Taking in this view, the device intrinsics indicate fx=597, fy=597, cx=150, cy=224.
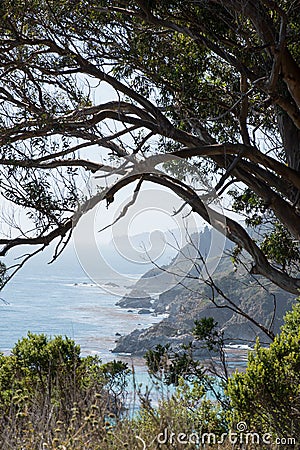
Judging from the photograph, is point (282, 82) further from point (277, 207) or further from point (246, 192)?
point (246, 192)

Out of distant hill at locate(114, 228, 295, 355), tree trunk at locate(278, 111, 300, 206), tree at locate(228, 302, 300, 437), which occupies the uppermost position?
tree trunk at locate(278, 111, 300, 206)

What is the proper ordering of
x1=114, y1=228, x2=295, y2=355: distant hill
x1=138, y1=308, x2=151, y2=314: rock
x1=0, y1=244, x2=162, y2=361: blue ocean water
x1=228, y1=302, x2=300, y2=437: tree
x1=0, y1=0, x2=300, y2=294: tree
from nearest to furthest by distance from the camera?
x1=228, y1=302, x2=300, y2=437: tree → x1=0, y1=0, x2=300, y2=294: tree → x1=114, y1=228, x2=295, y2=355: distant hill → x1=0, y1=244, x2=162, y2=361: blue ocean water → x1=138, y1=308, x2=151, y2=314: rock

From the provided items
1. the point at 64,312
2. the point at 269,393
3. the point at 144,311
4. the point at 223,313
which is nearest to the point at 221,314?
the point at 223,313

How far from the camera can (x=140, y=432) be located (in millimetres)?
3156

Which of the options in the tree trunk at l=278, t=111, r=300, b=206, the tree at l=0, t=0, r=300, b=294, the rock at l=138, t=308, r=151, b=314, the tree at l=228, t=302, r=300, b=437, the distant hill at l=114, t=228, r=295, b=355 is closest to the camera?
the tree at l=228, t=302, r=300, b=437

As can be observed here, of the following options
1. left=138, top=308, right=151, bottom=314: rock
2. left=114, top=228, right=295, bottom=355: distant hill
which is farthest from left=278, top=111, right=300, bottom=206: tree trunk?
left=138, top=308, right=151, bottom=314: rock

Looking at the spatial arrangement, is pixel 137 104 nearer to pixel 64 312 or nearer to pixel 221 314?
pixel 221 314

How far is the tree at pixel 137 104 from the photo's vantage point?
398 cm

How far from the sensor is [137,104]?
512 cm

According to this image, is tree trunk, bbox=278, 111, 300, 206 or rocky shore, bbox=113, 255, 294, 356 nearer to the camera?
tree trunk, bbox=278, 111, 300, 206

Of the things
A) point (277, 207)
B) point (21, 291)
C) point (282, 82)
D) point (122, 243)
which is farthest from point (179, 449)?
point (21, 291)

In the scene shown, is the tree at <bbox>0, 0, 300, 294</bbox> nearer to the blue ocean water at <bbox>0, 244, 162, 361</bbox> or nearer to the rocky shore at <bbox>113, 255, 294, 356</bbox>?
the blue ocean water at <bbox>0, 244, 162, 361</bbox>

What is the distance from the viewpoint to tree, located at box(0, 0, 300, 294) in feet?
13.1

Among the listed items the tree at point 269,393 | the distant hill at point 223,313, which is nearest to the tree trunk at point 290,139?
the tree at point 269,393
